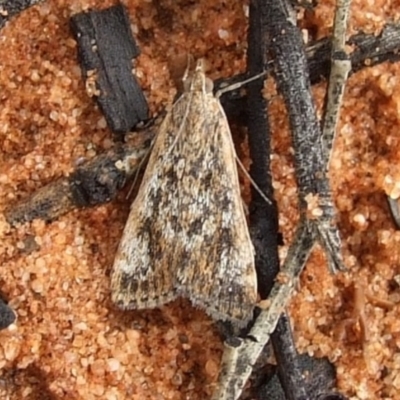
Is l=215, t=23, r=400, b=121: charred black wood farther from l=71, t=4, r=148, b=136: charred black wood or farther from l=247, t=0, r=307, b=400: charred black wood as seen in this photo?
Result: l=71, t=4, r=148, b=136: charred black wood

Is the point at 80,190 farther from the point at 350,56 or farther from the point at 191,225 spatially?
the point at 350,56

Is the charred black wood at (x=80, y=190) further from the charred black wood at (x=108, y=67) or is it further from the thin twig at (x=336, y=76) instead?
the thin twig at (x=336, y=76)

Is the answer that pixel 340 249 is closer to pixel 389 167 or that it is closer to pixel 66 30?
pixel 389 167

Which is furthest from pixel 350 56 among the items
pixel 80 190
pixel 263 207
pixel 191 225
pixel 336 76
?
pixel 80 190

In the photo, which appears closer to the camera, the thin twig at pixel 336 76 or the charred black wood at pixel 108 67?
the thin twig at pixel 336 76

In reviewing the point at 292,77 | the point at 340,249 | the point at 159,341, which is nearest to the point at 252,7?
the point at 292,77

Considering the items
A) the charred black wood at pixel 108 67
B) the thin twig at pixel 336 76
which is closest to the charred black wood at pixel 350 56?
the thin twig at pixel 336 76

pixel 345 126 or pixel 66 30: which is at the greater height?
pixel 66 30

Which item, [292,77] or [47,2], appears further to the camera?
[47,2]
